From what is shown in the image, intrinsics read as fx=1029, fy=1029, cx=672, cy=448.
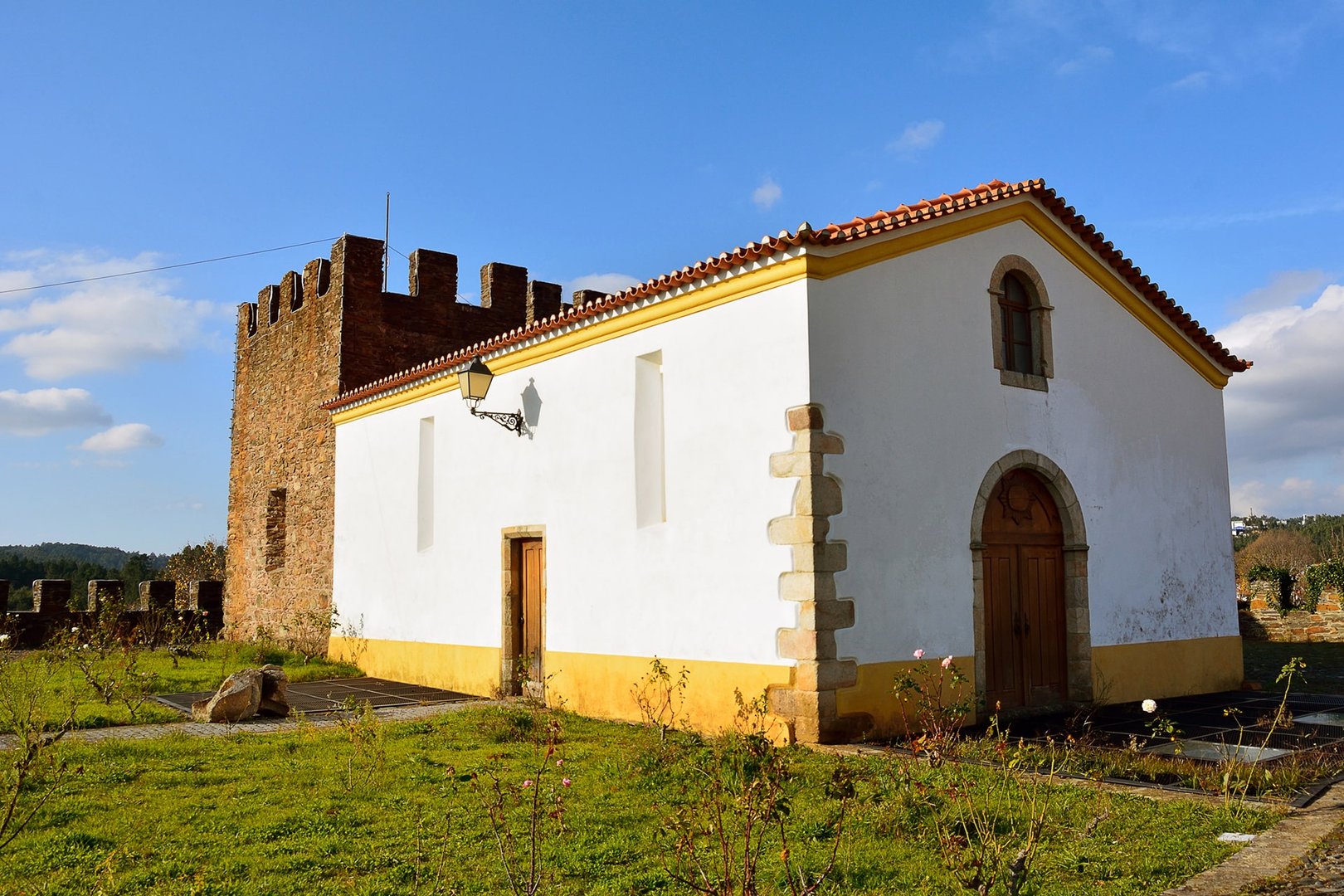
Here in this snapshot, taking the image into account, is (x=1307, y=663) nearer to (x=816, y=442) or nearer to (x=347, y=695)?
(x=816, y=442)

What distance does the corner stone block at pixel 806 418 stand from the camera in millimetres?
8695

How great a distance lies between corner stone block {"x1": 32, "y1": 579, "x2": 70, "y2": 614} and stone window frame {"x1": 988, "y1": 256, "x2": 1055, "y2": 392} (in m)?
16.2

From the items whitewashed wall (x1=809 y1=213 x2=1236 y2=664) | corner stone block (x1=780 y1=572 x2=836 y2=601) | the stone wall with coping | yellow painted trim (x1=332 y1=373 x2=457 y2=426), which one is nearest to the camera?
corner stone block (x1=780 y1=572 x2=836 y2=601)

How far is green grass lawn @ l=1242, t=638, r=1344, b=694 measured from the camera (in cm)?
1328

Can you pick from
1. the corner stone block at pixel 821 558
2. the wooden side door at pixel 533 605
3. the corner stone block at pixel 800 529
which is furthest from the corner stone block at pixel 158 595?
the corner stone block at pixel 821 558

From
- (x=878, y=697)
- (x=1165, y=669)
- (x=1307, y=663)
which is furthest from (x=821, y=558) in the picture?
(x=1307, y=663)

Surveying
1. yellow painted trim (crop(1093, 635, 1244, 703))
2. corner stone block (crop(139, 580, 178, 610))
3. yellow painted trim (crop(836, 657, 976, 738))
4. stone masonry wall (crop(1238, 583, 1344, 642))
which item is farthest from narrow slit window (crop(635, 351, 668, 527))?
stone masonry wall (crop(1238, 583, 1344, 642))

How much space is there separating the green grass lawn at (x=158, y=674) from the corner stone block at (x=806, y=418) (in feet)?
18.9

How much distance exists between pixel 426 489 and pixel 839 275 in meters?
7.34

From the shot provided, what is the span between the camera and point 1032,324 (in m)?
11.2

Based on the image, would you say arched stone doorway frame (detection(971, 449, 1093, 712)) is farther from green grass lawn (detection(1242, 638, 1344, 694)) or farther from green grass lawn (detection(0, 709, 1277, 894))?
green grass lawn (detection(0, 709, 1277, 894))

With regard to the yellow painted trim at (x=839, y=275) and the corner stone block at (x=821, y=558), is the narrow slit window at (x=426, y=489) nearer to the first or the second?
the yellow painted trim at (x=839, y=275)

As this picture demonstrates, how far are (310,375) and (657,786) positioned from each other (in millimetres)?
13224

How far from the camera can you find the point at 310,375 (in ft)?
59.1
